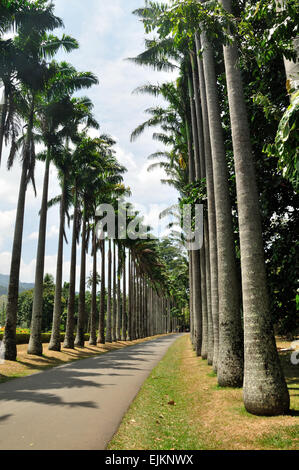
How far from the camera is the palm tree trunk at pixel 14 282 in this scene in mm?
15877

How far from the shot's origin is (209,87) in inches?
442

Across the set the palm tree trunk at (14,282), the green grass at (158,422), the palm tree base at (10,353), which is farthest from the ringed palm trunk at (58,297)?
the green grass at (158,422)

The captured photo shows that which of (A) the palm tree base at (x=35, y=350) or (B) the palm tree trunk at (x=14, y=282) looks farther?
(A) the palm tree base at (x=35, y=350)

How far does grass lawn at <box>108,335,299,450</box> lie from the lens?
16.6 feet

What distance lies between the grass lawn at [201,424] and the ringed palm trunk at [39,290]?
10933 millimetres

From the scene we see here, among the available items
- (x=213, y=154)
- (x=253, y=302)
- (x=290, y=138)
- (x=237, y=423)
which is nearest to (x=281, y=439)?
(x=237, y=423)

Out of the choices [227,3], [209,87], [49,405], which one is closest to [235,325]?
[49,405]

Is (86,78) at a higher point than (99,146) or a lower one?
higher

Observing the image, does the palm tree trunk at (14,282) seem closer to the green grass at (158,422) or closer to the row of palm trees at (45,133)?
the row of palm trees at (45,133)

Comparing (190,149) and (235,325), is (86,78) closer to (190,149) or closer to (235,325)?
(190,149)

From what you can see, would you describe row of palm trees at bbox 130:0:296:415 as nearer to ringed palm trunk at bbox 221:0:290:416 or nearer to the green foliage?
ringed palm trunk at bbox 221:0:290:416

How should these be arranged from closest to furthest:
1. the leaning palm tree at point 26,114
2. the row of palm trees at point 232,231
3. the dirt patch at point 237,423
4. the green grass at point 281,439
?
the green grass at point 281,439, the dirt patch at point 237,423, the row of palm trees at point 232,231, the leaning palm tree at point 26,114

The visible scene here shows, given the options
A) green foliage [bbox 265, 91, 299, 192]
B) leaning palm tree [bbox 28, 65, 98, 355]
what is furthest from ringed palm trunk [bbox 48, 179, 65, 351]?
green foliage [bbox 265, 91, 299, 192]
